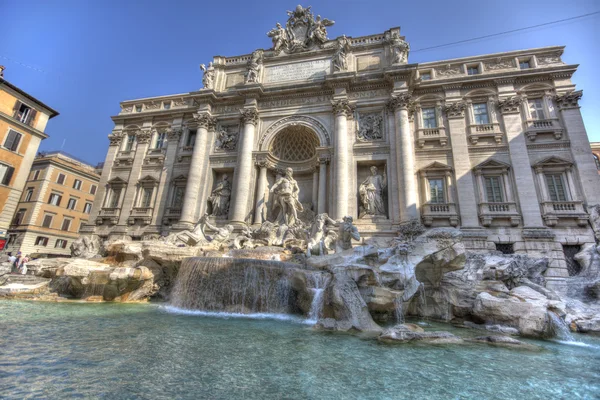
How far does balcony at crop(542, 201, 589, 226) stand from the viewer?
43.3 feet

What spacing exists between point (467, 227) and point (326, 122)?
10093mm

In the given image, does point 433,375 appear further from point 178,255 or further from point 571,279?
point 571,279

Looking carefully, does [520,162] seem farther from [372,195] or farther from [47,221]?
[47,221]

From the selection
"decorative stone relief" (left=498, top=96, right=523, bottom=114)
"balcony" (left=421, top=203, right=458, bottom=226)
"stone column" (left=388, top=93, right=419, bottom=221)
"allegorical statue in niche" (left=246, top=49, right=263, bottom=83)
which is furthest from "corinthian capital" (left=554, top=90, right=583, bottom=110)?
"allegorical statue in niche" (left=246, top=49, right=263, bottom=83)

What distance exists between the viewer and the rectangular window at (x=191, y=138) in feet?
68.1

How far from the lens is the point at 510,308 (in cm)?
727

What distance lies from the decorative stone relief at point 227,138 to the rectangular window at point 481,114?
50.6 feet

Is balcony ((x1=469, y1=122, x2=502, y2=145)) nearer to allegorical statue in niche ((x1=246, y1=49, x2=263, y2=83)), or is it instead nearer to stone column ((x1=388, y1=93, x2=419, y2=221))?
stone column ((x1=388, y1=93, x2=419, y2=221))

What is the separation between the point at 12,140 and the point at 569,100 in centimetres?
3574

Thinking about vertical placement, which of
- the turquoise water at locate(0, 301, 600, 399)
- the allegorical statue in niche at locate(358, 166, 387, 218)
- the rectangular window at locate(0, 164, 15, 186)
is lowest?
the turquoise water at locate(0, 301, 600, 399)

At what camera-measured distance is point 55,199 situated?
3083 cm

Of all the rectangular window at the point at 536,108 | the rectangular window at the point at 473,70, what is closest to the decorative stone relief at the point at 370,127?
the rectangular window at the point at 473,70

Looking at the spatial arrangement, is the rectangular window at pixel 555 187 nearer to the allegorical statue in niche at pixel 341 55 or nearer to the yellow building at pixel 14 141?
the allegorical statue in niche at pixel 341 55

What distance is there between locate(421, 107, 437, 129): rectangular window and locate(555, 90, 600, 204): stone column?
250 inches
